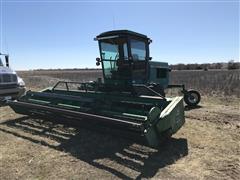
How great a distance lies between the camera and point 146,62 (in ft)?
Result: 28.8

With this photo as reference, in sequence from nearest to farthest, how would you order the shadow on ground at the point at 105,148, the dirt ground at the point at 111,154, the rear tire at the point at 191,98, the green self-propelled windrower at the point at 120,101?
the dirt ground at the point at 111,154 → the shadow on ground at the point at 105,148 → the green self-propelled windrower at the point at 120,101 → the rear tire at the point at 191,98

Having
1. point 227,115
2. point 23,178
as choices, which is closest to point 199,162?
point 23,178

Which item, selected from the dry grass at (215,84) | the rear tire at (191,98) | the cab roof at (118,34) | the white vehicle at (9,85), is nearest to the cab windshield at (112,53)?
the cab roof at (118,34)

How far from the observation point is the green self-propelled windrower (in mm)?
5414

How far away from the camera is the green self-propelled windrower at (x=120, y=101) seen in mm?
5414

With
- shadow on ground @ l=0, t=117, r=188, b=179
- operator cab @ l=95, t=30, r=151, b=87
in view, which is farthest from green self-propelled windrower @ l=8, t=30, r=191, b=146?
shadow on ground @ l=0, t=117, r=188, b=179

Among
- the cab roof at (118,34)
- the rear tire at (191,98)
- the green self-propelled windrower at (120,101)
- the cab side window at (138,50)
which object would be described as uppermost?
the cab roof at (118,34)

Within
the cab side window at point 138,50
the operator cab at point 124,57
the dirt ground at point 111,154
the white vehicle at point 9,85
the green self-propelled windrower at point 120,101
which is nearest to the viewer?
the dirt ground at point 111,154

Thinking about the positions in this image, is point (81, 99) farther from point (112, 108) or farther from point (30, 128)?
point (30, 128)

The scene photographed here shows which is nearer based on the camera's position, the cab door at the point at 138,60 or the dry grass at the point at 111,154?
the dry grass at the point at 111,154

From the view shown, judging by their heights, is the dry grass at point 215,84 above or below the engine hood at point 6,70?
below

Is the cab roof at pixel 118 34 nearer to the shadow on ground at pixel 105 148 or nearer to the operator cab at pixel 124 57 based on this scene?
the operator cab at pixel 124 57

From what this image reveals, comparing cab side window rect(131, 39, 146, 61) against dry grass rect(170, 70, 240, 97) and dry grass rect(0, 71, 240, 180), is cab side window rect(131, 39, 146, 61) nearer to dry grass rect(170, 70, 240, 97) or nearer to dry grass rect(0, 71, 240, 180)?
dry grass rect(0, 71, 240, 180)

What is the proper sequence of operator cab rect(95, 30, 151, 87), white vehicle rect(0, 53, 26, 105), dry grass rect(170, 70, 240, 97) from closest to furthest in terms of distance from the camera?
operator cab rect(95, 30, 151, 87) → white vehicle rect(0, 53, 26, 105) → dry grass rect(170, 70, 240, 97)
